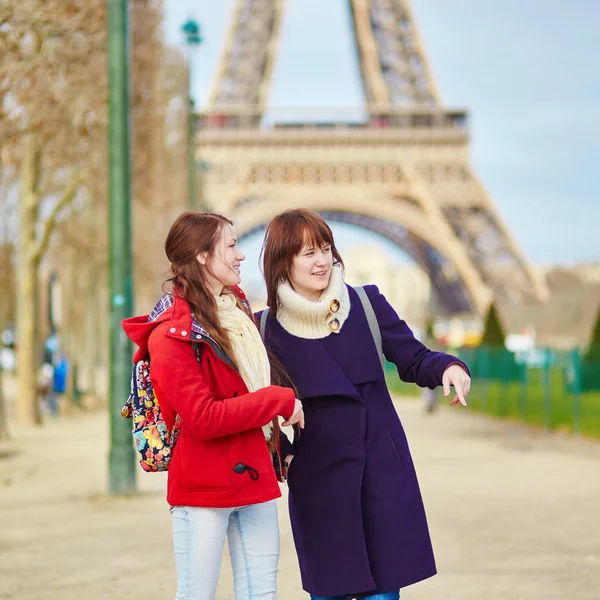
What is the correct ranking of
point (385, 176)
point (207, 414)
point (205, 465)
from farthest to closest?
1. point (385, 176)
2. point (205, 465)
3. point (207, 414)

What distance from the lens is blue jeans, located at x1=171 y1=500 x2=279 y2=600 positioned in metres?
3.19

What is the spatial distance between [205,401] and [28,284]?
14.2 meters

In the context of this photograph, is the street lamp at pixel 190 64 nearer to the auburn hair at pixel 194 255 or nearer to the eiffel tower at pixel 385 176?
the auburn hair at pixel 194 255

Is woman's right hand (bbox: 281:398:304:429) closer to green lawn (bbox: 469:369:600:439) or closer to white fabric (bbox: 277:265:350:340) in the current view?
white fabric (bbox: 277:265:350:340)

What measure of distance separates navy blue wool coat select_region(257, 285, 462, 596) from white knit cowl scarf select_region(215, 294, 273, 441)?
23 cm

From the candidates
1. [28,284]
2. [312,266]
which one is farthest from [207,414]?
[28,284]

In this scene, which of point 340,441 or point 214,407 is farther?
point 340,441

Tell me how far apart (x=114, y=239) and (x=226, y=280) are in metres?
6.42

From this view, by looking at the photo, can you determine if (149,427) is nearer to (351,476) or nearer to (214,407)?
(214,407)

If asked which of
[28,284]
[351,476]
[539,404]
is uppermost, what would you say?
[28,284]

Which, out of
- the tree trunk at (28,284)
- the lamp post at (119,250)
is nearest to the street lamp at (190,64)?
the tree trunk at (28,284)

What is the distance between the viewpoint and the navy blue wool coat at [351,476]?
11.0 ft

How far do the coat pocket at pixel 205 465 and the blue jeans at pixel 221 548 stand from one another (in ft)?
0.25

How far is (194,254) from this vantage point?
324 centimetres
